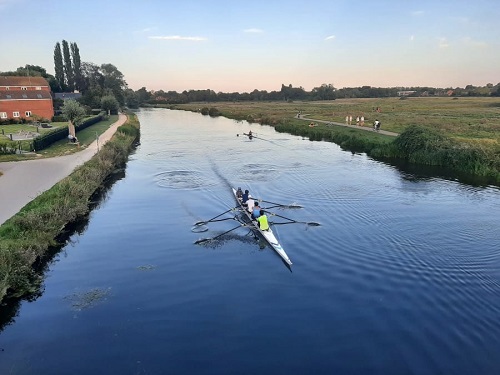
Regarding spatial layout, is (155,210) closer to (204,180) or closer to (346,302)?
(204,180)

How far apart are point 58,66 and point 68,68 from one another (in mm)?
2874

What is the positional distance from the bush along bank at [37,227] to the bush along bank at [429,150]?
31.3 meters

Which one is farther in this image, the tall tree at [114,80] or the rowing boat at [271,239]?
the tall tree at [114,80]

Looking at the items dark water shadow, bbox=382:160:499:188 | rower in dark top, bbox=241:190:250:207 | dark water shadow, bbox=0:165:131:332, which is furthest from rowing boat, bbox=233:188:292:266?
dark water shadow, bbox=382:160:499:188

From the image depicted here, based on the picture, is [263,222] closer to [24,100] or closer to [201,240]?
[201,240]

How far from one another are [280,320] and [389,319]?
13.2ft

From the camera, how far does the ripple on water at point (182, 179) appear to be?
32656 mm

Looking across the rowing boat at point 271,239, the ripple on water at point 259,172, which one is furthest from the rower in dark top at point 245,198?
the ripple on water at point 259,172

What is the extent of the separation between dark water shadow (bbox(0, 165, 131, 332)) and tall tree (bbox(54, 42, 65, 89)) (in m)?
106

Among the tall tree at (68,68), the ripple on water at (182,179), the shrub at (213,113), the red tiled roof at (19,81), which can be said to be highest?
the tall tree at (68,68)

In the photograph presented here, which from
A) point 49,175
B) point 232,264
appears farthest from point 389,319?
point 49,175

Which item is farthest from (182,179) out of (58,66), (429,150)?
(58,66)

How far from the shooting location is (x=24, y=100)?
2783 inches

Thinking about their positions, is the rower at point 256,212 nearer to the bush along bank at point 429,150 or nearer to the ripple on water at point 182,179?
the ripple on water at point 182,179
